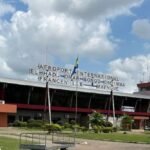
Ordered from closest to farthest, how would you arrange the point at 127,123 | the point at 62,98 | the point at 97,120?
the point at 97,120 → the point at 127,123 → the point at 62,98

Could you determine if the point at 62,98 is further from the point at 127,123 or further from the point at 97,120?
the point at 97,120

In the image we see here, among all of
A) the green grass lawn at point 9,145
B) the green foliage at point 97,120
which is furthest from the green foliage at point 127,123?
the green grass lawn at point 9,145

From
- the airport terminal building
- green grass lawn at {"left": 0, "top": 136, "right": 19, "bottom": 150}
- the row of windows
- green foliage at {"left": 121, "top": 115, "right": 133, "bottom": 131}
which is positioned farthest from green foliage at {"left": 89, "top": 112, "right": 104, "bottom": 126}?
green grass lawn at {"left": 0, "top": 136, "right": 19, "bottom": 150}

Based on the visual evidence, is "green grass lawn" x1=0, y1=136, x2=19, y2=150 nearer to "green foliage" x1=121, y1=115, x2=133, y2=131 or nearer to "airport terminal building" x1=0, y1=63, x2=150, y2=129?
"airport terminal building" x1=0, y1=63, x2=150, y2=129

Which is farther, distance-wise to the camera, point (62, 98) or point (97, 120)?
point (62, 98)

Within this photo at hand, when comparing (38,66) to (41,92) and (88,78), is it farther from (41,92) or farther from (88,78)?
(88,78)

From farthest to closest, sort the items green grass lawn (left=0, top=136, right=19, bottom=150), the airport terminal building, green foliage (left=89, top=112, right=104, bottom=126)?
the airport terminal building
green foliage (left=89, top=112, right=104, bottom=126)
green grass lawn (left=0, top=136, right=19, bottom=150)

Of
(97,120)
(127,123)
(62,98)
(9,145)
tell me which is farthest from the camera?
(62,98)

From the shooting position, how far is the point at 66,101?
97.1m

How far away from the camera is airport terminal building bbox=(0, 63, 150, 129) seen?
87.3 m

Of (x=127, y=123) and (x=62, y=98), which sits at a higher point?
(x=62, y=98)

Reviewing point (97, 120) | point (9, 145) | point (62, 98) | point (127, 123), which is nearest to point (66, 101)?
point (62, 98)

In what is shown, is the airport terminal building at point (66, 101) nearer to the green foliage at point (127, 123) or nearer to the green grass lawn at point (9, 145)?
the green foliage at point (127, 123)

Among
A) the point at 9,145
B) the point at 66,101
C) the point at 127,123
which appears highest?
the point at 66,101
